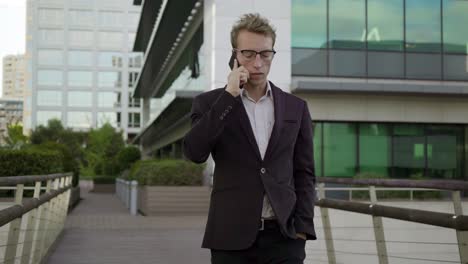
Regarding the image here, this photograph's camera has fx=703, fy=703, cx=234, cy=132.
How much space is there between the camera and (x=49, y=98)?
100938 millimetres

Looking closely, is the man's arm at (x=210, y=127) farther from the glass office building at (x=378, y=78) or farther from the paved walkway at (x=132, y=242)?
the glass office building at (x=378, y=78)

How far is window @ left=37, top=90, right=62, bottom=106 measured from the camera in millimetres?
100562

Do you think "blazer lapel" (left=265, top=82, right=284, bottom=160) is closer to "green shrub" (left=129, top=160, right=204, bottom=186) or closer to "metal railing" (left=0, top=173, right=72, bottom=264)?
"metal railing" (left=0, top=173, right=72, bottom=264)

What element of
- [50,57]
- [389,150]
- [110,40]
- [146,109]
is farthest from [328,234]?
[110,40]

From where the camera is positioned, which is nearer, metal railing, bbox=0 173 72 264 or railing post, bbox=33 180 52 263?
metal railing, bbox=0 173 72 264

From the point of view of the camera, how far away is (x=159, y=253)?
Answer: 10977mm

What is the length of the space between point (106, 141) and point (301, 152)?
67742mm

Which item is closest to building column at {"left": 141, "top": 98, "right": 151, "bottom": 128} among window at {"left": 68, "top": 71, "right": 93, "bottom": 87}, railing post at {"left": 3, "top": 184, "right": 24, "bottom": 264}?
window at {"left": 68, "top": 71, "right": 93, "bottom": 87}

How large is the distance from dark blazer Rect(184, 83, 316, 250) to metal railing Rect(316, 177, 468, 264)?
0.86 metres

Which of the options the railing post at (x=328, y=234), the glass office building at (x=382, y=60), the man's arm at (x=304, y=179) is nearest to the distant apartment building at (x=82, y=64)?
the glass office building at (x=382, y=60)

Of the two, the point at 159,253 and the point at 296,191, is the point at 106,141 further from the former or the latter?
the point at 296,191

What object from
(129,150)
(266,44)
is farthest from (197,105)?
(129,150)

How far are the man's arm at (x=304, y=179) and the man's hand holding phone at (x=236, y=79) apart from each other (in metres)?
0.46

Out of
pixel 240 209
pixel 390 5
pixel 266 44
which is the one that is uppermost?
pixel 390 5
